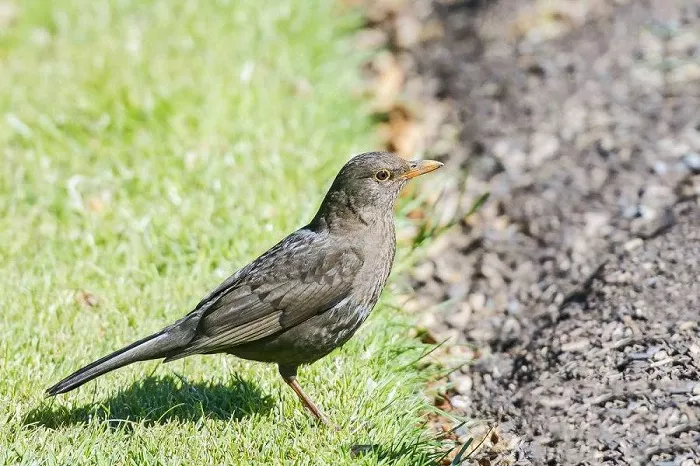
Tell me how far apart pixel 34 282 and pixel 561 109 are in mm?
3922

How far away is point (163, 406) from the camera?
15.6 feet

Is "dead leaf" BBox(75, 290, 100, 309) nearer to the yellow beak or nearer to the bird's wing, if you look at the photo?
the bird's wing

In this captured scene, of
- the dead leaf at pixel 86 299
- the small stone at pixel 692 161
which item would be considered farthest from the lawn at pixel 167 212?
the small stone at pixel 692 161

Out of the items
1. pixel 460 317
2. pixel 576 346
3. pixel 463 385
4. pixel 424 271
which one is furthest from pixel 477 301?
pixel 576 346

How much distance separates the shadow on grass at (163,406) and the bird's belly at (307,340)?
22cm

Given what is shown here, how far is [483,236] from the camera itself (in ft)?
22.5

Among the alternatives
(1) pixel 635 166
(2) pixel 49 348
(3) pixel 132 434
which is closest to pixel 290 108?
(1) pixel 635 166

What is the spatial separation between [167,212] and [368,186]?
1882 millimetres

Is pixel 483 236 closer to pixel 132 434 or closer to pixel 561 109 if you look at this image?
pixel 561 109

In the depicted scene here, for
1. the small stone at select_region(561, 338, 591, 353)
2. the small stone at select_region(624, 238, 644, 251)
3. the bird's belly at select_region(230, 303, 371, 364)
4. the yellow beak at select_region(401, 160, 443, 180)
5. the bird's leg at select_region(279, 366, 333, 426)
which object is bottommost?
the small stone at select_region(561, 338, 591, 353)

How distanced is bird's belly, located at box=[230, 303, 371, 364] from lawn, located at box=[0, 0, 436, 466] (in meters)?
0.24

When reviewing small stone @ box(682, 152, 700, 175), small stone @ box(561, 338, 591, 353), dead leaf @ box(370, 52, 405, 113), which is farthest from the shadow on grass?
dead leaf @ box(370, 52, 405, 113)

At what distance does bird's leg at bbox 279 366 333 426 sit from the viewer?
4.64 metres

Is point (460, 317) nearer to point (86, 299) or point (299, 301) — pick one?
point (299, 301)
